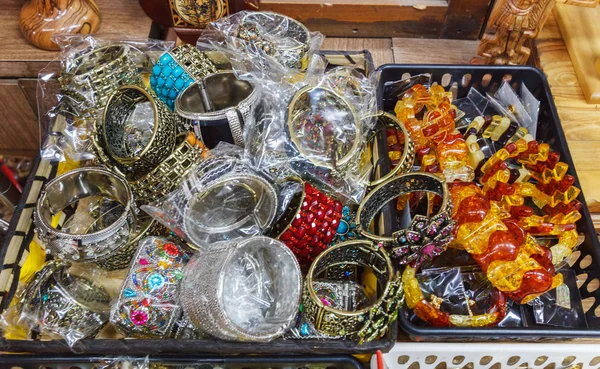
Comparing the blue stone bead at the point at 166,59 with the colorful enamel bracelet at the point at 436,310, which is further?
the blue stone bead at the point at 166,59

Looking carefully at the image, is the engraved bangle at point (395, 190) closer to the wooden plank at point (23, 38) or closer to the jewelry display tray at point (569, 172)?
the jewelry display tray at point (569, 172)

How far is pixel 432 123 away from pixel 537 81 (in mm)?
222

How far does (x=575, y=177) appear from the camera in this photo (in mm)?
859

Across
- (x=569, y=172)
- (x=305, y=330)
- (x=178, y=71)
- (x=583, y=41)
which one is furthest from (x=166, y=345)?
(x=583, y=41)

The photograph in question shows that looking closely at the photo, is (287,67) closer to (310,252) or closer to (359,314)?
(310,252)

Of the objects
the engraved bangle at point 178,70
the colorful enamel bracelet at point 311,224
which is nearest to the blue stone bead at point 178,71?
the engraved bangle at point 178,70

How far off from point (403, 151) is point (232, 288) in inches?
13.3

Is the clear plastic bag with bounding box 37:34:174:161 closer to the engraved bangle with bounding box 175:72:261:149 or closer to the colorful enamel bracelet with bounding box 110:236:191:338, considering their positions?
the engraved bangle with bounding box 175:72:261:149

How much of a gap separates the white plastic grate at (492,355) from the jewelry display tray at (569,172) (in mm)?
15

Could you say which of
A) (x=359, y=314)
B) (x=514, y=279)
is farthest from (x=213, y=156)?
(x=514, y=279)

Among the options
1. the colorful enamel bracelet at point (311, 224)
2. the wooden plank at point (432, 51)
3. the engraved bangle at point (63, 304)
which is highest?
the wooden plank at point (432, 51)

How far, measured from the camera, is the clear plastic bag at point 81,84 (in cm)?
88

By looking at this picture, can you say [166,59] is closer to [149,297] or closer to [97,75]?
[97,75]

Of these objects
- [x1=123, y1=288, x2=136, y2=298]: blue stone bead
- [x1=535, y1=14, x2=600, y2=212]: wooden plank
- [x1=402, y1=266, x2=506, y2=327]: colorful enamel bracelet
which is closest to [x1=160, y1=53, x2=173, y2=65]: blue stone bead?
[x1=123, y1=288, x2=136, y2=298]: blue stone bead
